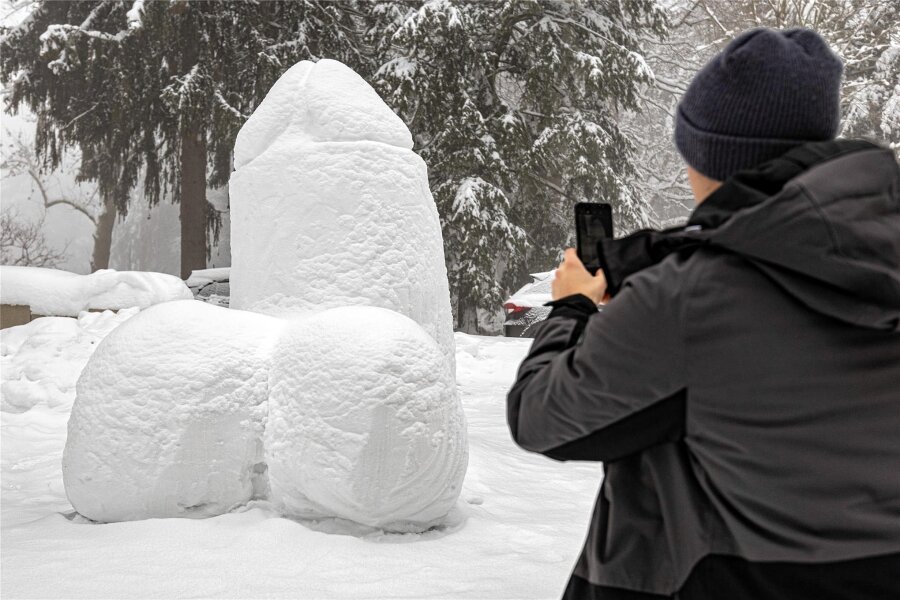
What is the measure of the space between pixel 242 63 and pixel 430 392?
13.5m

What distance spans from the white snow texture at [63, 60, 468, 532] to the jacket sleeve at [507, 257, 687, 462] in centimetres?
244

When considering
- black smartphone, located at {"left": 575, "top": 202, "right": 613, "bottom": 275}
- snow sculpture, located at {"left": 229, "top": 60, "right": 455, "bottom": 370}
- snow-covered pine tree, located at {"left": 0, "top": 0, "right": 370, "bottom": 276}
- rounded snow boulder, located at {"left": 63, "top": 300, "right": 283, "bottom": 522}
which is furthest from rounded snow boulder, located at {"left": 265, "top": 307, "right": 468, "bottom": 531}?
snow-covered pine tree, located at {"left": 0, "top": 0, "right": 370, "bottom": 276}

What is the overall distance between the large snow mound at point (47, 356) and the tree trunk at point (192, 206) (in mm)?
5115

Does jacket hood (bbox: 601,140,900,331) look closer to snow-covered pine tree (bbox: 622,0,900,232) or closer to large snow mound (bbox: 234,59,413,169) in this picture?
large snow mound (bbox: 234,59,413,169)

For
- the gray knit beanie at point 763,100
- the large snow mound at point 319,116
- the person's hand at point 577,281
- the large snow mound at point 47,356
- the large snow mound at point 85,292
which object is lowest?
the large snow mound at point 47,356

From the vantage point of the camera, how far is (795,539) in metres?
1.23

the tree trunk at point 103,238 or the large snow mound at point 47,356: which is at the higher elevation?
the tree trunk at point 103,238

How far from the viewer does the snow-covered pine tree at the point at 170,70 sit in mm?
14328

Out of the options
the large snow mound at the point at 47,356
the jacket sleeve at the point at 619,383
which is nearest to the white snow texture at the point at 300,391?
the jacket sleeve at the point at 619,383

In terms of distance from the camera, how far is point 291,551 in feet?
11.9

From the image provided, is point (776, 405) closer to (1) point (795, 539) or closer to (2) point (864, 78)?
(1) point (795, 539)

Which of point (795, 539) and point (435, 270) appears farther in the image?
point (435, 270)

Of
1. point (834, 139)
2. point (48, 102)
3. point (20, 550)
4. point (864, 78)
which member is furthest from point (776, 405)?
point (864, 78)

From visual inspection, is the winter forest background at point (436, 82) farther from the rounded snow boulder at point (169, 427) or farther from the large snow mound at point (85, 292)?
the rounded snow boulder at point (169, 427)
